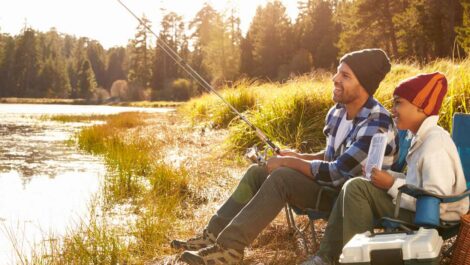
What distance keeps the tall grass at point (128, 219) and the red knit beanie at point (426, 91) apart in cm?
221

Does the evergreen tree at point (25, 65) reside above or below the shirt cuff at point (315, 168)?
above

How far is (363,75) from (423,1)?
23.6m

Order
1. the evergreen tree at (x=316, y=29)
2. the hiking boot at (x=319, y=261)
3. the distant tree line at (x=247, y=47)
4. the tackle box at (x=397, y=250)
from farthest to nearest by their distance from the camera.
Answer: the evergreen tree at (x=316, y=29), the distant tree line at (x=247, y=47), the hiking boot at (x=319, y=261), the tackle box at (x=397, y=250)

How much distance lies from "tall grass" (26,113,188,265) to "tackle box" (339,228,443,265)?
6.34 feet

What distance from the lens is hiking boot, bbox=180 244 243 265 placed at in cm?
313

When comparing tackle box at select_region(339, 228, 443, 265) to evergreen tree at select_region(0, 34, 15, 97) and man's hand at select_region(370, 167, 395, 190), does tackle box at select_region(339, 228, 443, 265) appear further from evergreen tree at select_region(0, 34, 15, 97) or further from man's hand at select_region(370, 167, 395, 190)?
evergreen tree at select_region(0, 34, 15, 97)

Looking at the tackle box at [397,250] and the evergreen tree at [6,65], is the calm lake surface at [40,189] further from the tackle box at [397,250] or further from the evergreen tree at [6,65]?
the evergreen tree at [6,65]

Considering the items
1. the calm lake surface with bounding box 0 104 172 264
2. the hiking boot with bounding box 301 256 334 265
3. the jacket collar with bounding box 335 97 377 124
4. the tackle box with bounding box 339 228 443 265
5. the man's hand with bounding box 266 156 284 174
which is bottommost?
the calm lake surface with bounding box 0 104 172 264

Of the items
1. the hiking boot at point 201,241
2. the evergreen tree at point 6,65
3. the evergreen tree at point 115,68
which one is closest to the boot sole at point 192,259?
the hiking boot at point 201,241

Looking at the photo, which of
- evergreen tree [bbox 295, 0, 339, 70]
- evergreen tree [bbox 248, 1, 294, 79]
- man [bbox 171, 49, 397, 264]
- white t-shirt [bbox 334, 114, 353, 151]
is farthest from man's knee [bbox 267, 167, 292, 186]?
evergreen tree [bbox 248, 1, 294, 79]

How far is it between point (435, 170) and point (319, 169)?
2.52ft

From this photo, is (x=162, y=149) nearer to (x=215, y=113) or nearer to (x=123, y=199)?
(x=215, y=113)

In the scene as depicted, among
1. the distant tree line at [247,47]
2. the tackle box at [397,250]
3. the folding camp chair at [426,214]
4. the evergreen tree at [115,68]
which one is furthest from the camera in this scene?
the evergreen tree at [115,68]

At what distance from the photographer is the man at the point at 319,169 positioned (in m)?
3.14
